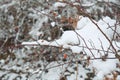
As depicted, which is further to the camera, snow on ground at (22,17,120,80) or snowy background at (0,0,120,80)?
snowy background at (0,0,120,80)

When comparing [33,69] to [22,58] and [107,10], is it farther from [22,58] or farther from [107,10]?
[107,10]

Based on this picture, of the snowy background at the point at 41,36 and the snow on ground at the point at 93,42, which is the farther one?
the snowy background at the point at 41,36

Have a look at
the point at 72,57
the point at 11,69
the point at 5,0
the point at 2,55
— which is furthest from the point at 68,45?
the point at 5,0

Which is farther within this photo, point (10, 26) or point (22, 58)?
point (10, 26)

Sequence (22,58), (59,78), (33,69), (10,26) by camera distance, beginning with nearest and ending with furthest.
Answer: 1. (59,78)
2. (33,69)
3. (22,58)
4. (10,26)

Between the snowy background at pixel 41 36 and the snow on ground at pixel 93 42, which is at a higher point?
the snow on ground at pixel 93 42

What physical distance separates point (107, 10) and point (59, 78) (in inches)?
38.7

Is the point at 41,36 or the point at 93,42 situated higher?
the point at 93,42

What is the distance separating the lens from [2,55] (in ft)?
11.1

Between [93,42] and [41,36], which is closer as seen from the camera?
[93,42]

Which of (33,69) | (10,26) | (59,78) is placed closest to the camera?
(59,78)

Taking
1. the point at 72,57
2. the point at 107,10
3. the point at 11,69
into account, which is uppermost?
the point at 107,10

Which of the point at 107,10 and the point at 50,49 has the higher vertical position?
the point at 107,10

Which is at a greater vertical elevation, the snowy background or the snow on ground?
the snow on ground
